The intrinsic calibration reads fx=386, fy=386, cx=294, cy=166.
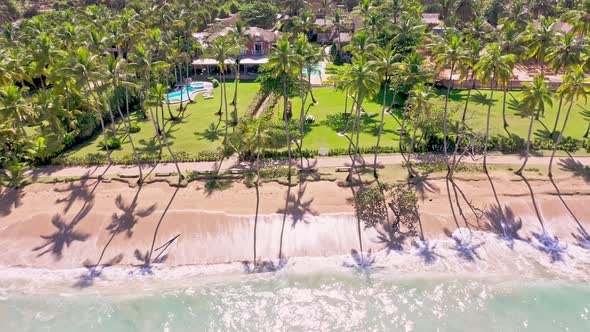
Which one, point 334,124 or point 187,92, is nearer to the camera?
point 334,124

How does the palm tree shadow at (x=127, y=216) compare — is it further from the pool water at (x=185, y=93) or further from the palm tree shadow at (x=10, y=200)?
the pool water at (x=185, y=93)

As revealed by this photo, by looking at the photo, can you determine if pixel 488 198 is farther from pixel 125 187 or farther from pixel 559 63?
pixel 125 187

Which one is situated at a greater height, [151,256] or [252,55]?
[252,55]

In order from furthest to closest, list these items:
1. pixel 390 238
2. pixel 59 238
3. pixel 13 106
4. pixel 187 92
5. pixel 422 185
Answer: pixel 187 92
pixel 422 185
pixel 13 106
pixel 390 238
pixel 59 238

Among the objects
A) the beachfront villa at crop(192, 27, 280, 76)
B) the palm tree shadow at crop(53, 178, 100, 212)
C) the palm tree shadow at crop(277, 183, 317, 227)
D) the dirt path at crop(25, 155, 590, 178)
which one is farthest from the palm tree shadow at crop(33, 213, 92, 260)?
the beachfront villa at crop(192, 27, 280, 76)

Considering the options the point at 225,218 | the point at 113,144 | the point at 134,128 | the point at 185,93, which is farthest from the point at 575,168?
the point at 185,93

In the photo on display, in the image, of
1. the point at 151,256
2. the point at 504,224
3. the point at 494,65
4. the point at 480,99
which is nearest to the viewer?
the point at 151,256

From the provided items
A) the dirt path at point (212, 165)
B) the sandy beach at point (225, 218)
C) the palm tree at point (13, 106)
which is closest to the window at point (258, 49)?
the dirt path at point (212, 165)

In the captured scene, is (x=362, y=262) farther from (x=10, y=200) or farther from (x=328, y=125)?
(x=10, y=200)
